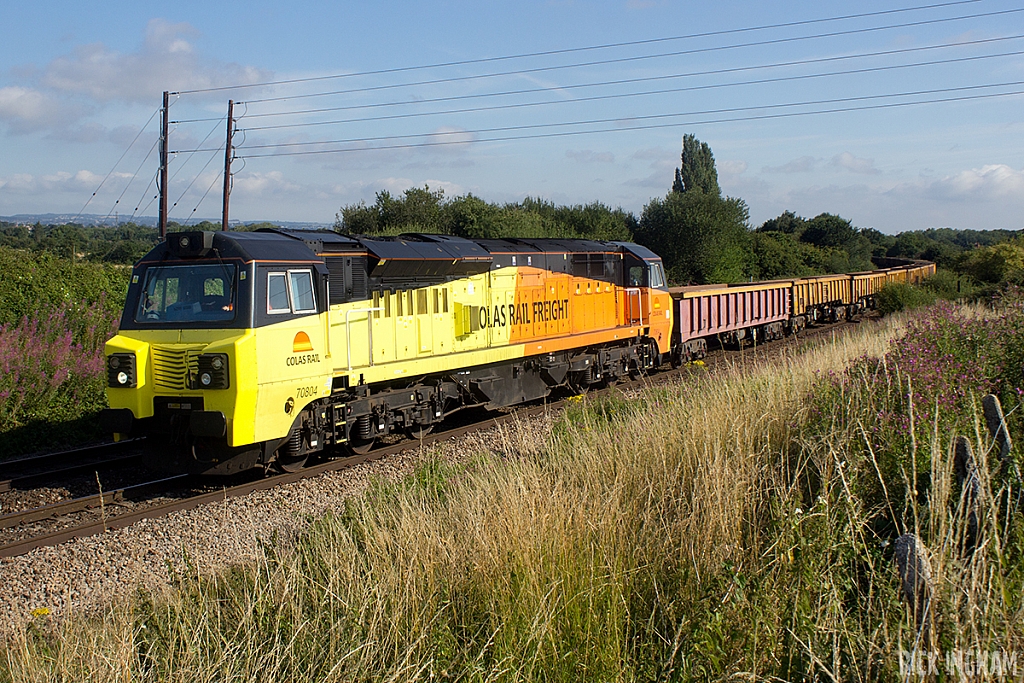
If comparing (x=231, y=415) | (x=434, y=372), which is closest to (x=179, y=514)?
(x=231, y=415)

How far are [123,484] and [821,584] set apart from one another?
9.06 m

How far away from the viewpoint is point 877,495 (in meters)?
5.55

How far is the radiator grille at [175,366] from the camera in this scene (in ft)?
29.1

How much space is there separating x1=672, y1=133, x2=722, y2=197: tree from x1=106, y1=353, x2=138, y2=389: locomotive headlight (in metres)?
83.1

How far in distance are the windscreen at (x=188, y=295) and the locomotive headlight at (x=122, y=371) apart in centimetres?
54

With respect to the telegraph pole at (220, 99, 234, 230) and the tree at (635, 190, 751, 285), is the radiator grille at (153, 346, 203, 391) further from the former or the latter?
the tree at (635, 190, 751, 285)

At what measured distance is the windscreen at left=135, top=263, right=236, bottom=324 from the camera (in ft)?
29.5

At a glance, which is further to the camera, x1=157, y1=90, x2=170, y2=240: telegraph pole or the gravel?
x1=157, y1=90, x2=170, y2=240: telegraph pole

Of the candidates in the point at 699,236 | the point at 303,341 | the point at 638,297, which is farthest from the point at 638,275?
the point at 699,236

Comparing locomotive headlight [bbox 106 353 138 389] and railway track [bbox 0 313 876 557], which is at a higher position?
locomotive headlight [bbox 106 353 138 389]

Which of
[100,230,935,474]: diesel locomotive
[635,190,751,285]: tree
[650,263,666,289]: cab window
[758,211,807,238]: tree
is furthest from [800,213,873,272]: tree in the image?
[100,230,935,474]: diesel locomotive

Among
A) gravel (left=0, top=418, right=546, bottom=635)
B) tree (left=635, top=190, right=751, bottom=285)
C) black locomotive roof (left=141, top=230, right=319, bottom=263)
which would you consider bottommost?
gravel (left=0, top=418, right=546, bottom=635)

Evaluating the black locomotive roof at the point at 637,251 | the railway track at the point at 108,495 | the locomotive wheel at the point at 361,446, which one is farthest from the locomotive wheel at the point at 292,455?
the black locomotive roof at the point at 637,251

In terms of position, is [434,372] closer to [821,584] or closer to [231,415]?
[231,415]
